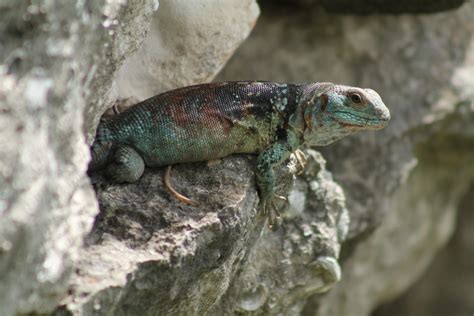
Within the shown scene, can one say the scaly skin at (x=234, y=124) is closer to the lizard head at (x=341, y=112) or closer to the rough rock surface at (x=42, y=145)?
the lizard head at (x=341, y=112)

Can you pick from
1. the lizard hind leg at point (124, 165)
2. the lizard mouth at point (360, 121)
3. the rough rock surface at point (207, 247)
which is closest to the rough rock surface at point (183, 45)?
the lizard hind leg at point (124, 165)

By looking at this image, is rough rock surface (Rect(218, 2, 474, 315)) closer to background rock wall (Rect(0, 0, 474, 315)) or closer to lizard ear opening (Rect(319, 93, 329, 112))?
background rock wall (Rect(0, 0, 474, 315))

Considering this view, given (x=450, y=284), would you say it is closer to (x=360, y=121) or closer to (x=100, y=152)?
(x=360, y=121)

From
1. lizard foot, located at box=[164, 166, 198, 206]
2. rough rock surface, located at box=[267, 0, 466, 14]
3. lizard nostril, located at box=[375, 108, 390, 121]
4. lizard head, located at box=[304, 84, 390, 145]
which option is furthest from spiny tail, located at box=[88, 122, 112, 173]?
rough rock surface, located at box=[267, 0, 466, 14]

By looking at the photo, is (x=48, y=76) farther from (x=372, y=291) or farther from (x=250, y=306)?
(x=372, y=291)

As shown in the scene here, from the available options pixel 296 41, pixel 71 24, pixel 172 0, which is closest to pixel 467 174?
pixel 296 41

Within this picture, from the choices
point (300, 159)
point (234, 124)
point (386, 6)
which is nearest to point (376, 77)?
point (386, 6)

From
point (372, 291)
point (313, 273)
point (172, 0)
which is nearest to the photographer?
point (172, 0)
